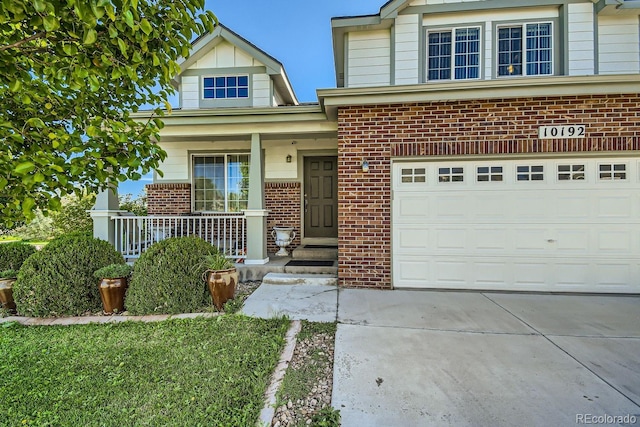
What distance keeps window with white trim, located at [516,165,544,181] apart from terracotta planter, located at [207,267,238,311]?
507 centimetres

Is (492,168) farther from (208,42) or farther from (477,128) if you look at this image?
(208,42)

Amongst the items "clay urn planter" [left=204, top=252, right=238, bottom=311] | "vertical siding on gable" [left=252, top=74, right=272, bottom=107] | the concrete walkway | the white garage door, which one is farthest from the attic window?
the concrete walkway

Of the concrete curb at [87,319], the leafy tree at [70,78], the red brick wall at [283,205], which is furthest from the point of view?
the red brick wall at [283,205]

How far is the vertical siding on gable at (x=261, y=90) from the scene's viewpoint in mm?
7801

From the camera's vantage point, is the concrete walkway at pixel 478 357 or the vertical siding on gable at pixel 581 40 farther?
the vertical siding on gable at pixel 581 40

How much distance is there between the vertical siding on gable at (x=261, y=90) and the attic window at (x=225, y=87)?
1.04 feet

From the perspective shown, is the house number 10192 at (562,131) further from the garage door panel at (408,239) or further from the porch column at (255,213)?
the porch column at (255,213)

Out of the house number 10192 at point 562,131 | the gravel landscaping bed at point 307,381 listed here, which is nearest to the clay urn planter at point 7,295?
the gravel landscaping bed at point 307,381

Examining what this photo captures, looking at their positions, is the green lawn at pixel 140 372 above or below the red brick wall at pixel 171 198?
below

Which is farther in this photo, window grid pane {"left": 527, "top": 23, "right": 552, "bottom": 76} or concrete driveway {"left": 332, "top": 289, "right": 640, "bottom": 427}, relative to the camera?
window grid pane {"left": 527, "top": 23, "right": 552, "bottom": 76}

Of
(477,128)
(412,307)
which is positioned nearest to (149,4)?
(412,307)

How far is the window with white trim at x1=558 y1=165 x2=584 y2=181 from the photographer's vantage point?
5.02 metres

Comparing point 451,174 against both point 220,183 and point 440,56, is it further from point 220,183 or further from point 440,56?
point 220,183

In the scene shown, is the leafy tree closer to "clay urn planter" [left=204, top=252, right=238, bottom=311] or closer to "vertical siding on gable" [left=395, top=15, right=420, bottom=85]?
"clay urn planter" [left=204, top=252, right=238, bottom=311]
